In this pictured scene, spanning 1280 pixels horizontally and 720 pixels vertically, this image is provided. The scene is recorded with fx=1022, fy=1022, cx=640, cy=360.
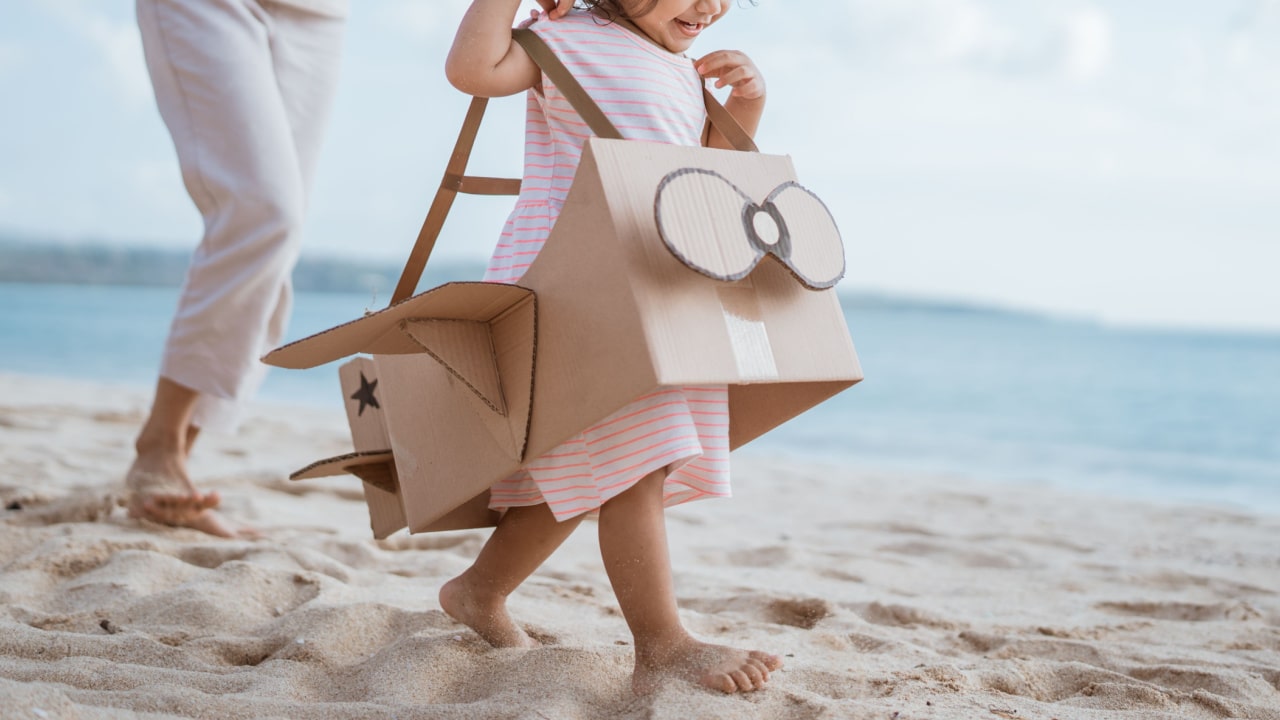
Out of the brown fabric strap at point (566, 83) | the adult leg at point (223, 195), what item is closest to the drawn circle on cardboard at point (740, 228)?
the brown fabric strap at point (566, 83)

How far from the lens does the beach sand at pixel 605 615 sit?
1334 mm

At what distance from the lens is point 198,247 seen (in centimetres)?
235

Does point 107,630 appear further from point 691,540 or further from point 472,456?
point 691,540

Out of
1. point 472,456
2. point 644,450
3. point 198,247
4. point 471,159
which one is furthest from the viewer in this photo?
point 198,247

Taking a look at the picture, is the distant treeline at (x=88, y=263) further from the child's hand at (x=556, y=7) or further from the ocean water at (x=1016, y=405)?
the child's hand at (x=556, y=7)

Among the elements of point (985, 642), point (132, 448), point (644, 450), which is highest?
point (644, 450)

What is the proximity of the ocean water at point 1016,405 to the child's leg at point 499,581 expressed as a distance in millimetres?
572

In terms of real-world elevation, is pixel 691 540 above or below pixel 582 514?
below

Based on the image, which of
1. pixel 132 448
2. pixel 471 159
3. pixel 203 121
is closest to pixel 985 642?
pixel 471 159

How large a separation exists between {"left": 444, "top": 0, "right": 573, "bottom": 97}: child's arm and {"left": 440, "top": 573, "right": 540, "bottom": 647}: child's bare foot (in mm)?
757

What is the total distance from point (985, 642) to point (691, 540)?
1.12m

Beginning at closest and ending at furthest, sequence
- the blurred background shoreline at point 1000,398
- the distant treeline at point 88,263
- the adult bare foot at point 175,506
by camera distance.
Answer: the adult bare foot at point 175,506 → the blurred background shoreline at point 1000,398 → the distant treeline at point 88,263

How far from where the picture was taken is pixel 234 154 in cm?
226

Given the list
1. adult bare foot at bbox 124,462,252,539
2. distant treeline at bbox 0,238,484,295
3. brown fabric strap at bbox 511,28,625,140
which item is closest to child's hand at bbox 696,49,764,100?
brown fabric strap at bbox 511,28,625,140
